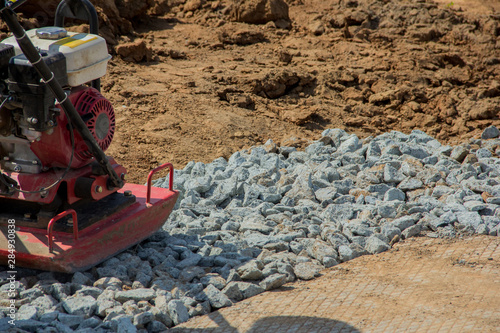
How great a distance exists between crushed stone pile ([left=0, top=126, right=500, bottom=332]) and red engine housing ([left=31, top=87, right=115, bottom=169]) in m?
0.79

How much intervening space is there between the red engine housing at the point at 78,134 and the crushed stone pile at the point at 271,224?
2.60ft

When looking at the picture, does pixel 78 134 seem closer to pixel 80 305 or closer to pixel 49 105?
pixel 49 105

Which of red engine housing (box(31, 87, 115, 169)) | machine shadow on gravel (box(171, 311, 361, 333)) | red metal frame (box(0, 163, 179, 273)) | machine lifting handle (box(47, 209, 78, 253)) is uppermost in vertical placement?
red engine housing (box(31, 87, 115, 169))

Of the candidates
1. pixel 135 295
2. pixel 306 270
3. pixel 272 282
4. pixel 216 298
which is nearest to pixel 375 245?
pixel 306 270

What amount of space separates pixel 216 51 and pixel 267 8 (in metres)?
1.71

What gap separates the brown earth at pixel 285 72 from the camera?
761cm

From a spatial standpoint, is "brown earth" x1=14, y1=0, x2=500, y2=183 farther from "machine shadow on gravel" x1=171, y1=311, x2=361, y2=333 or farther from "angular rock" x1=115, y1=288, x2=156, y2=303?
"machine shadow on gravel" x1=171, y1=311, x2=361, y2=333

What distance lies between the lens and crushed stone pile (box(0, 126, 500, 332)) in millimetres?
3725

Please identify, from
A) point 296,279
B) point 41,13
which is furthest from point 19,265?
point 41,13

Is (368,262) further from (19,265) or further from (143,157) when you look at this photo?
(143,157)

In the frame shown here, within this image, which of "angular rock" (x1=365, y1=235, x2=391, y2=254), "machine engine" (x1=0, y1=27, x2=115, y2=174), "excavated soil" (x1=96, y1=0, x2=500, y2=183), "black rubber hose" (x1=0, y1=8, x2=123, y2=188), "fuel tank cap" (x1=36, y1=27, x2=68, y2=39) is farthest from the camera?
"excavated soil" (x1=96, y1=0, x2=500, y2=183)

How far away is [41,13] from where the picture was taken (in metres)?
8.78

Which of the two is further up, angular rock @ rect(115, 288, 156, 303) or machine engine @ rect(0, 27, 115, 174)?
machine engine @ rect(0, 27, 115, 174)

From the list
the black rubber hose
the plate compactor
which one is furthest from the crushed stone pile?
the black rubber hose
